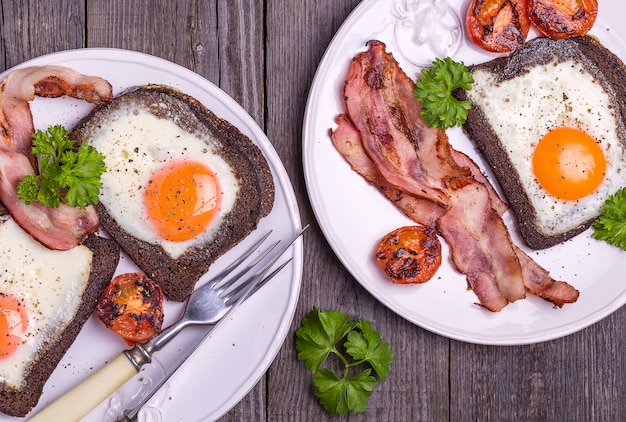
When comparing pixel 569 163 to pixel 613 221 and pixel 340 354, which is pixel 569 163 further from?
pixel 340 354

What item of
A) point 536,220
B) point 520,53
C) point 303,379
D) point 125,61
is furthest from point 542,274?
point 125,61

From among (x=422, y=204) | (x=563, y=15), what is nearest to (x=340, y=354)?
(x=422, y=204)

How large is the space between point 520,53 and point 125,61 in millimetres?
2099

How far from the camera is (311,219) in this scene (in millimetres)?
3760

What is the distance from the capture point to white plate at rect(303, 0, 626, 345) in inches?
142

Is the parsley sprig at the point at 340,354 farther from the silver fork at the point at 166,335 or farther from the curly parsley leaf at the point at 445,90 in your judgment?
the curly parsley leaf at the point at 445,90

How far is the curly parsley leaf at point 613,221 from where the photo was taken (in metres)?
3.58

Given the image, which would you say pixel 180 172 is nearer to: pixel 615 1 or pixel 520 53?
pixel 520 53

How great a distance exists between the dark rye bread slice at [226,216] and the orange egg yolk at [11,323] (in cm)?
58

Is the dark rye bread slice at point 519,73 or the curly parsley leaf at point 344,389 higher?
the dark rye bread slice at point 519,73

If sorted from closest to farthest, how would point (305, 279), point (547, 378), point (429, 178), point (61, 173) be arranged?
point (61, 173) → point (429, 178) → point (305, 279) → point (547, 378)

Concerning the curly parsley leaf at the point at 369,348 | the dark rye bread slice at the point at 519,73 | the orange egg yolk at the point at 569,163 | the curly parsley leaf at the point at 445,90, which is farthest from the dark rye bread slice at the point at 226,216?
the orange egg yolk at the point at 569,163

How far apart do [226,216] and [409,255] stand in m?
0.98

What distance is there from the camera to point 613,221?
11.9 feet
